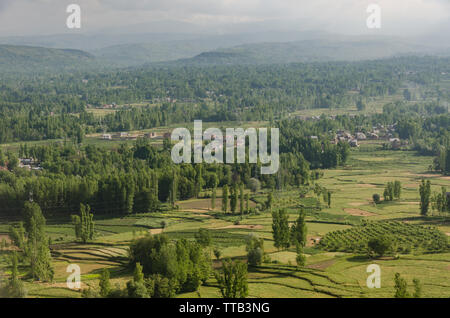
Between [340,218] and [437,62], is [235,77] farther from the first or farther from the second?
[340,218]

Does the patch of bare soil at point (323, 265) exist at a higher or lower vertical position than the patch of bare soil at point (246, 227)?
higher

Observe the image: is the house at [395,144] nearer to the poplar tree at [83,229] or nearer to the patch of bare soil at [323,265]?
the patch of bare soil at [323,265]

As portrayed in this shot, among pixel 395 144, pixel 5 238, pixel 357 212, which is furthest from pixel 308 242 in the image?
pixel 395 144

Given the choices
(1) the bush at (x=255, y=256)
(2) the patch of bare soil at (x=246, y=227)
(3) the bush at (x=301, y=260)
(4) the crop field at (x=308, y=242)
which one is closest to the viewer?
(4) the crop field at (x=308, y=242)

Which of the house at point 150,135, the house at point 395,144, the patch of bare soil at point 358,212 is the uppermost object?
the house at point 150,135

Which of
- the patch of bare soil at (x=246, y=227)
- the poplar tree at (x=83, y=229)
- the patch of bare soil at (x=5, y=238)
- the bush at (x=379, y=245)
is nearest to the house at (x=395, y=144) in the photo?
the patch of bare soil at (x=246, y=227)

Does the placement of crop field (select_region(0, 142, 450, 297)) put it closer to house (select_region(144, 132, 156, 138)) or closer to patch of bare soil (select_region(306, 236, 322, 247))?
patch of bare soil (select_region(306, 236, 322, 247))

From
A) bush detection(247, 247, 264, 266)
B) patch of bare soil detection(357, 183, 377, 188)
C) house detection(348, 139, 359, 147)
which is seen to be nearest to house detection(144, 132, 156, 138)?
house detection(348, 139, 359, 147)
